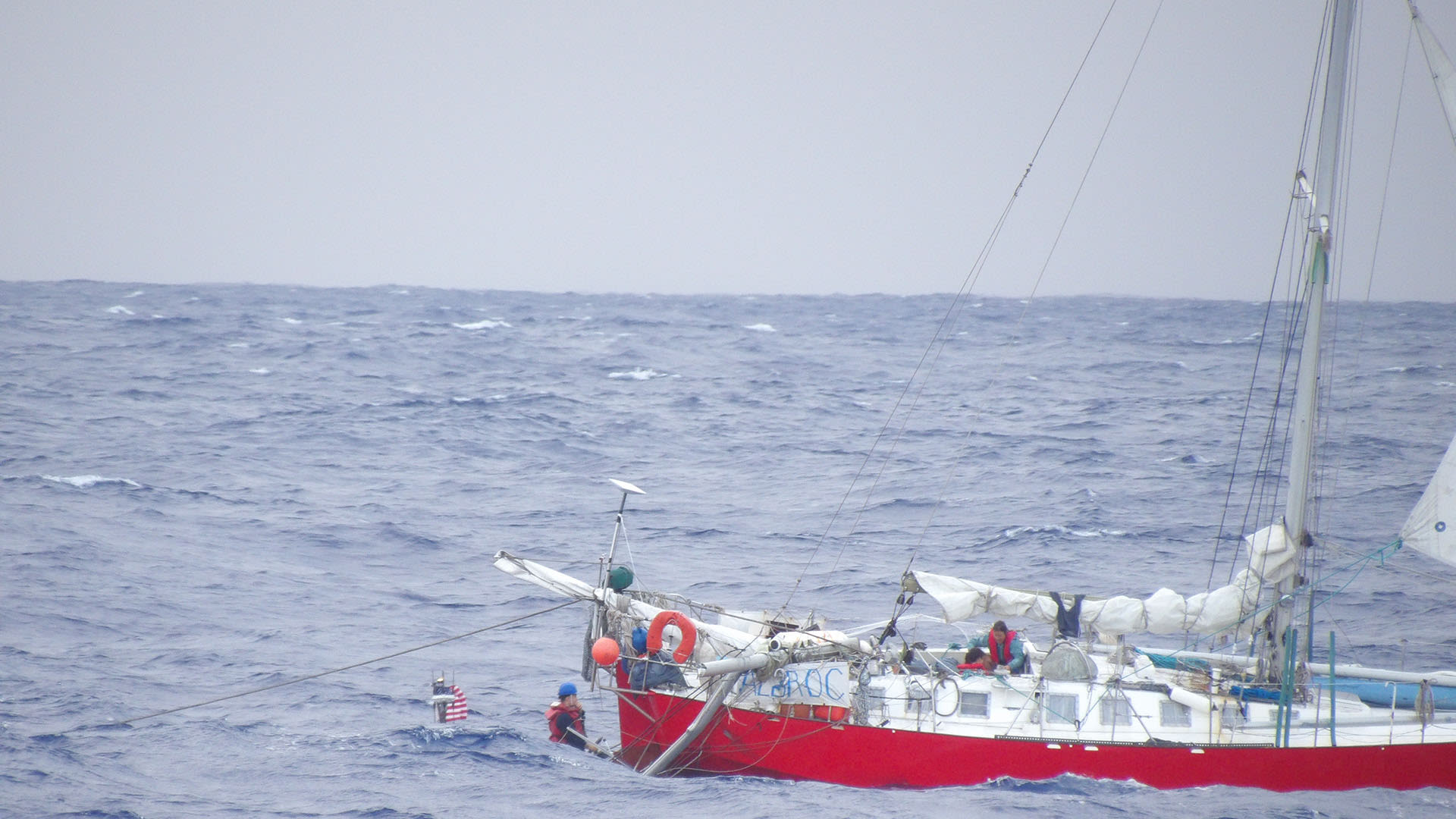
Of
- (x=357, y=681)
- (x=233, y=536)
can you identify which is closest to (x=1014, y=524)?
(x=357, y=681)

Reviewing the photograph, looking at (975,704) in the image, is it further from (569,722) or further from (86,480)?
(86,480)

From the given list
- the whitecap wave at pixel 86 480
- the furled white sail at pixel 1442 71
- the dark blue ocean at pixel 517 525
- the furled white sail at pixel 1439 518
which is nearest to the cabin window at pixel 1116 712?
the dark blue ocean at pixel 517 525

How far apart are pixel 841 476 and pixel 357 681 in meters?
19.9

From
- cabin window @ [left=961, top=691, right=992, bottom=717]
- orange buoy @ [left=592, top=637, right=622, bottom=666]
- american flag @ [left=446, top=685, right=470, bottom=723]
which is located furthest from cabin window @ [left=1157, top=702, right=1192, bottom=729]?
american flag @ [left=446, top=685, right=470, bottom=723]

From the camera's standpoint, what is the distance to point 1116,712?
18578 mm

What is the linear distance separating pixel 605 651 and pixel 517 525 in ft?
50.6

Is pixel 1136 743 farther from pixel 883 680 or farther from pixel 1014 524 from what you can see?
pixel 1014 524

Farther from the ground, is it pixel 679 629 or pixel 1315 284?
pixel 1315 284

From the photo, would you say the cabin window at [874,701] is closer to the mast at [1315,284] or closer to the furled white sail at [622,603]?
the furled white sail at [622,603]

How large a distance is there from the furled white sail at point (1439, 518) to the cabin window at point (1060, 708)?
5343 mm

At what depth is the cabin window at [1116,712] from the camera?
18.5 metres

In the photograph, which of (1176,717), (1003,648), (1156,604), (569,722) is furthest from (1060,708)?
(569,722)

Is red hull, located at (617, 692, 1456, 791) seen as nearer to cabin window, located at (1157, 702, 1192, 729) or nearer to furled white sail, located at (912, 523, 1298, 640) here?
cabin window, located at (1157, 702, 1192, 729)

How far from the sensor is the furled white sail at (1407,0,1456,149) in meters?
18.1
